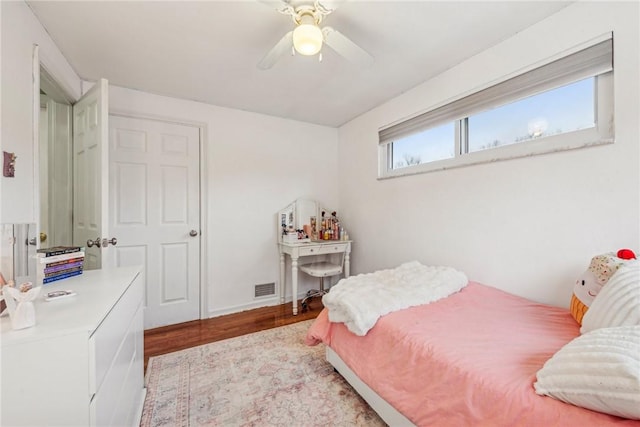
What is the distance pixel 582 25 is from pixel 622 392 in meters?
1.85

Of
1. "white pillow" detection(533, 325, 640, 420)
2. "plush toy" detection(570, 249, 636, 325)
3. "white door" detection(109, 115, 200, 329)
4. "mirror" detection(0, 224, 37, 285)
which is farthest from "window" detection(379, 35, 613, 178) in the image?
"mirror" detection(0, 224, 37, 285)

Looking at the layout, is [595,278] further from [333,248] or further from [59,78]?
[59,78]

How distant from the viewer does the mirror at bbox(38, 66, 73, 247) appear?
201cm

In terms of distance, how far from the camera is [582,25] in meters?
1.47

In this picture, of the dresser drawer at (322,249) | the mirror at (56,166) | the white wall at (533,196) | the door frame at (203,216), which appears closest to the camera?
the white wall at (533,196)

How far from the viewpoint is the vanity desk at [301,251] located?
287 cm

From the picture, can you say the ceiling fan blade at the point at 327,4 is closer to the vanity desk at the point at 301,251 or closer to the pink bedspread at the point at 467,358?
the pink bedspread at the point at 467,358

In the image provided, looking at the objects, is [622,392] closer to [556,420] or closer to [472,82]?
[556,420]

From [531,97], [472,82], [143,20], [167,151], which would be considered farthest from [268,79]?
[531,97]

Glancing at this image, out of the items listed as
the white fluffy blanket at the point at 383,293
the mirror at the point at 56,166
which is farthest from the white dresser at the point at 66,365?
the mirror at the point at 56,166

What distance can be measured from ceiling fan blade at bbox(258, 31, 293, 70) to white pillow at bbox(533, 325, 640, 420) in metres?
1.80

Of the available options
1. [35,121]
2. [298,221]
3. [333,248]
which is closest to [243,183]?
[298,221]

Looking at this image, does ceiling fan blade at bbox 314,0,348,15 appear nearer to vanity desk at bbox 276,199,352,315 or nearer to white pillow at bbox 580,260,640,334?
white pillow at bbox 580,260,640,334

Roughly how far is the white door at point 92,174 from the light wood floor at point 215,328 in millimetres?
854
